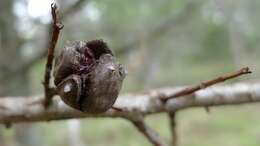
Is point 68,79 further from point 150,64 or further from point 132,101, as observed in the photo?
point 150,64

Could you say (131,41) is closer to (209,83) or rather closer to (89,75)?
(209,83)

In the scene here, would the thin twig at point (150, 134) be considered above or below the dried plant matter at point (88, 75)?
below

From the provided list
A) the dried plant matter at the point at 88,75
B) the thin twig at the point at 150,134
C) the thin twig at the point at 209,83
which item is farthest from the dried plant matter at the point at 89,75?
the thin twig at the point at 150,134

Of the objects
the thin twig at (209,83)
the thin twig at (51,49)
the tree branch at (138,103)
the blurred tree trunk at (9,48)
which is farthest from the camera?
the blurred tree trunk at (9,48)

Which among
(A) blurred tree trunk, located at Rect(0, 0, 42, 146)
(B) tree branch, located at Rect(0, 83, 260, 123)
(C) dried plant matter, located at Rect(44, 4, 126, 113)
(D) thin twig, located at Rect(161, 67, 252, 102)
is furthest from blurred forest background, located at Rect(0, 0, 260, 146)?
(C) dried plant matter, located at Rect(44, 4, 126, 113)

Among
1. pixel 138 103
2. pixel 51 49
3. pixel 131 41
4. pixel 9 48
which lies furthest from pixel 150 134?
pixel 131 41

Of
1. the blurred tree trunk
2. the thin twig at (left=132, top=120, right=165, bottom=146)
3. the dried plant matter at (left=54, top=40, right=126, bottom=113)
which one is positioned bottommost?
the thin twig at (left=132, top=120, right=165, bottom=146)

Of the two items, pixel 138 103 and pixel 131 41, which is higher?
pixel 131 41

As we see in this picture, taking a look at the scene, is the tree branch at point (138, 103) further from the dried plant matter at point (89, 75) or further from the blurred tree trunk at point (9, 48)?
the blurred tree trunk at point (9, 48)

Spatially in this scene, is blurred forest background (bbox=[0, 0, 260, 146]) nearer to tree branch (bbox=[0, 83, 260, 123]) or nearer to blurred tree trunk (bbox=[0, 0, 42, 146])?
blurred tree trunk (bbox=[0, 0, 42, 146])
